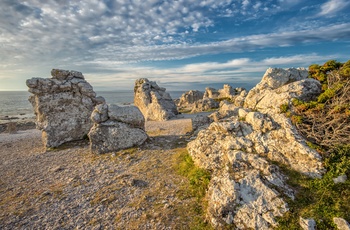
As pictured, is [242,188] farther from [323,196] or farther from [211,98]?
[211,98]

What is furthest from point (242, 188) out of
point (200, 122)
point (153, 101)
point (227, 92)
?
point (227, 92)

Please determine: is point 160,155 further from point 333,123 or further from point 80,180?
point 333,123

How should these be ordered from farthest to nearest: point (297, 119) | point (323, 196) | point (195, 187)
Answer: point (297, 119)
point (195, 187)
point (323, 196)

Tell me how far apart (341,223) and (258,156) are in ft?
13.9

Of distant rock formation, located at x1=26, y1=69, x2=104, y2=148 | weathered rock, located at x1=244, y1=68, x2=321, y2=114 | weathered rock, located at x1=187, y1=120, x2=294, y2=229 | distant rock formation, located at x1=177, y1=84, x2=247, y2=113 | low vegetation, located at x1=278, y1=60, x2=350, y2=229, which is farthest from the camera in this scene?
distant rock formation, located at x1=177, y1=84, x2=247, y2=113

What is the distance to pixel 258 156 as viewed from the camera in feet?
36.3

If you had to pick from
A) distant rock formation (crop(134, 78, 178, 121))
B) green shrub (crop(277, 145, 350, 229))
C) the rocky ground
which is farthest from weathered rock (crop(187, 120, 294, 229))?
distant rock formation (crop(134, 78, 178, 121))

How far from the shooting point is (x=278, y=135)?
11430 millimetres

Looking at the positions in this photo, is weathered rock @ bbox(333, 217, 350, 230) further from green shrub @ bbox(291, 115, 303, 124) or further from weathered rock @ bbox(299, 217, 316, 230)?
green shrub @ bbox(291, 115, 303, 124)

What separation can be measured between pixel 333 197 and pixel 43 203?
1339 cm

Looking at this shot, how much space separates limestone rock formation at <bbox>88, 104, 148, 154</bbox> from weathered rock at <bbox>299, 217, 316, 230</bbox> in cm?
1322

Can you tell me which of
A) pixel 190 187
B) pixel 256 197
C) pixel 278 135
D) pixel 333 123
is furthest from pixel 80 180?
pixel 333 123

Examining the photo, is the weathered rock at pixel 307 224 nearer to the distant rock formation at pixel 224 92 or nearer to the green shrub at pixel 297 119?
the green shrub at pixel 297 119

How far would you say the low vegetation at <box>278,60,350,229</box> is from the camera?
809cm
